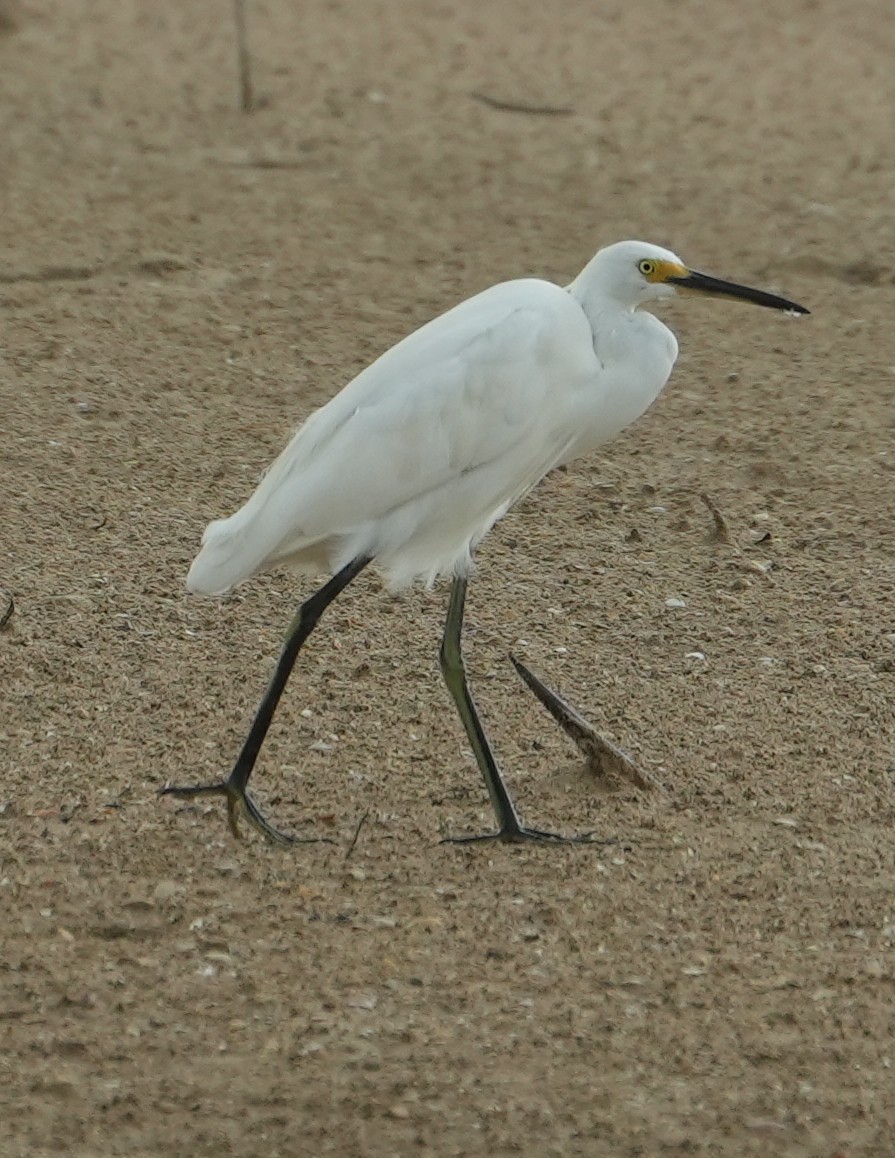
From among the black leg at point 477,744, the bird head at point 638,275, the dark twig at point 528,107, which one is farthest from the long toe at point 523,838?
the dark twig at point 528,107

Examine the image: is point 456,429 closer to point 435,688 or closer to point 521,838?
point 521,838

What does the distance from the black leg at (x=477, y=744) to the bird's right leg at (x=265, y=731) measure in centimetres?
30

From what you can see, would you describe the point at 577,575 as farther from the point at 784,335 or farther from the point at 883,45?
the point at 883,45

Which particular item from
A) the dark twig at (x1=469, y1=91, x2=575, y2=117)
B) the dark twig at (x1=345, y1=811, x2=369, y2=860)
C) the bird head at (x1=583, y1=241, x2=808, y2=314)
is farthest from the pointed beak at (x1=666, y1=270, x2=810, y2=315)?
the dark twig at (x1=469, y1=91, x2=575, y2=117)

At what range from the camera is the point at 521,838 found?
162 inches

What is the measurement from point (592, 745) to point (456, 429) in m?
0.75

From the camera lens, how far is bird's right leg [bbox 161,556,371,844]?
13.5 ft

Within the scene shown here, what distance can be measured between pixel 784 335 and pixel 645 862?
A: 12.5 feet

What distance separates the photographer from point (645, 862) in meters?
4.04

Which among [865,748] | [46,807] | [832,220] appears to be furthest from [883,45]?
Result: [46,807]

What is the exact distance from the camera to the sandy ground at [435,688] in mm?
3352

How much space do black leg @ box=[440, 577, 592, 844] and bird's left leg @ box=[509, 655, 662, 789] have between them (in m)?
0.14

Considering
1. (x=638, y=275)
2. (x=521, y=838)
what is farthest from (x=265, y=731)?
(x=638, y=275)

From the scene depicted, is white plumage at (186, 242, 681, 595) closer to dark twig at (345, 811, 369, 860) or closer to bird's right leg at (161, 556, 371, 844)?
bird's right leg at (161, 556, 371, 844)
